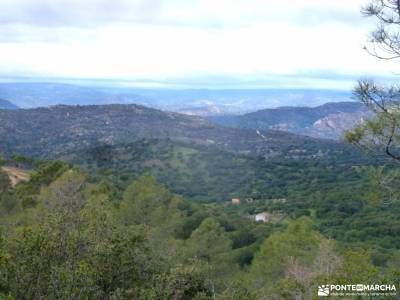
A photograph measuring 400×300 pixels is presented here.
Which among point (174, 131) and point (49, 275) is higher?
point (49, 275)

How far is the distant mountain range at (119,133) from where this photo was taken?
151250 millimetres

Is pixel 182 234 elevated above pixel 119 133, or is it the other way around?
pixel 182 234

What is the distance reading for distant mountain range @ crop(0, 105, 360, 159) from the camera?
151250 millimetres

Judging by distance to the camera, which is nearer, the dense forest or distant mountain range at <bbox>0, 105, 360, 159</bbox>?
the dense forest

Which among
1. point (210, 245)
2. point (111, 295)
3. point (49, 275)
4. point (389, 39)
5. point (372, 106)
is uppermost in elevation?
point (389, 39)

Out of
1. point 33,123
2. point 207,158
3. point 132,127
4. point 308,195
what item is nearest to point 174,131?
point 132,127

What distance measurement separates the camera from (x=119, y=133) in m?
169

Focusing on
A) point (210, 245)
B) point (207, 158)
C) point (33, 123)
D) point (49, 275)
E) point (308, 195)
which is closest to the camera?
point (49, 275)

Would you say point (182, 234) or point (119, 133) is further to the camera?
point (119, 133)

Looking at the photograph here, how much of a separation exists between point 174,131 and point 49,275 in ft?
547

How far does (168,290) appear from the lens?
11.3 meters

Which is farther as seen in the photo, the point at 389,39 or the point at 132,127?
the point at 132,127

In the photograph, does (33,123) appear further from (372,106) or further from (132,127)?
(372,106)

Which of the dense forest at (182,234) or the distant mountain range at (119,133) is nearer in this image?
the dense forest at (182,234)
